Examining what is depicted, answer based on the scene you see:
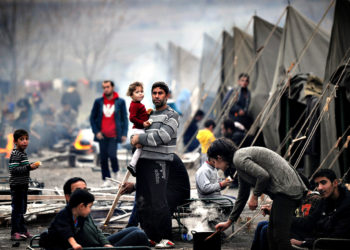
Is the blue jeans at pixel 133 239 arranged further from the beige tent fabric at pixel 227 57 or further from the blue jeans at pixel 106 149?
the beige tent fabric at pixel 227 57

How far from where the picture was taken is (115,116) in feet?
34.6

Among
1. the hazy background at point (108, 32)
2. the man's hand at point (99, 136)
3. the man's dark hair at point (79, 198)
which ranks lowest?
the man's hand at point (99, 136)

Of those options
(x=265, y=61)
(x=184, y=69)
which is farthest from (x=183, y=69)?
(x=265, y=61)

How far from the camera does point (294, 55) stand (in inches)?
473

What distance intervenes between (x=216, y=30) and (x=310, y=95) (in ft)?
95.8

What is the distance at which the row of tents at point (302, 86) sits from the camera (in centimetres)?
875

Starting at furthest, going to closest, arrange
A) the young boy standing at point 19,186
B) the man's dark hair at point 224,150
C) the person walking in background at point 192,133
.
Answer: the person walking in background at point 192,133 → the young boy standing at point 19,186 → the man's dark hair at point 224,150

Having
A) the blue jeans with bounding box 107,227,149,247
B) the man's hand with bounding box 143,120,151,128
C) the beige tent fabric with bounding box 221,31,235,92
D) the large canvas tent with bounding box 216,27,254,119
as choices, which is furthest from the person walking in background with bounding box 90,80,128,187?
the beige tent fabric with bounding box 221,31,235,92

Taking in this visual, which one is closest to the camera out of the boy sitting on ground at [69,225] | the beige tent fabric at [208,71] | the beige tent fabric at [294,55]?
the boy sitting on ground at [69,225]

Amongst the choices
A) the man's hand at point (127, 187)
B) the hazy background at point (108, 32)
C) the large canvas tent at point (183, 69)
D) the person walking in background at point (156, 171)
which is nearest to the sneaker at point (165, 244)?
the person walking in background at point (156, 171)

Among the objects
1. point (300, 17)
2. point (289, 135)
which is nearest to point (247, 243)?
point (289, 135)

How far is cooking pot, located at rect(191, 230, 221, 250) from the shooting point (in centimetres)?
518

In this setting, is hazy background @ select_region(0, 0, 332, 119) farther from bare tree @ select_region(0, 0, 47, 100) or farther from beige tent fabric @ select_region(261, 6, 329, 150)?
beige tent fabric @ select_region(261, 6, 329, 150)

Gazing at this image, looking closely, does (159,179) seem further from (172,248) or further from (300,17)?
(300,17)
